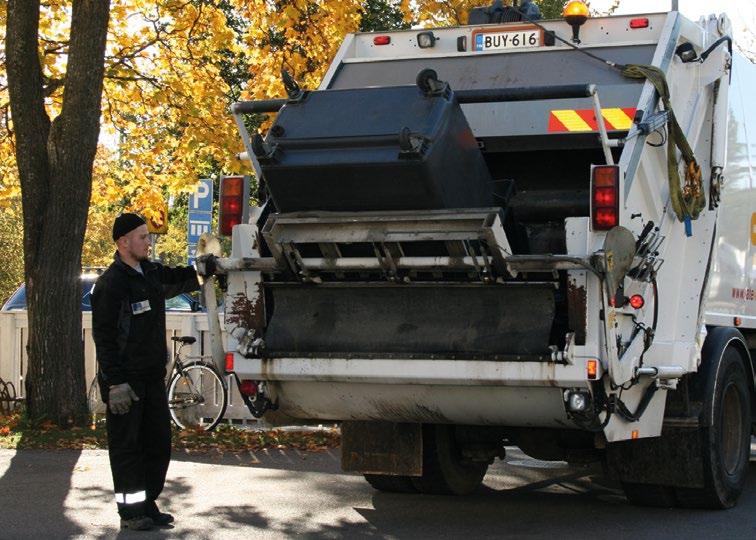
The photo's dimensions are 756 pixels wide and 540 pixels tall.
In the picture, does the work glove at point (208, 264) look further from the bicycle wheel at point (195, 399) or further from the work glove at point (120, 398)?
the bicycle wheel at point (195, 399)

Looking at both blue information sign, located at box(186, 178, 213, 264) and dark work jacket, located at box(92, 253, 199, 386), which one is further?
blue information sign, located at box(186, 178, 213, 264)

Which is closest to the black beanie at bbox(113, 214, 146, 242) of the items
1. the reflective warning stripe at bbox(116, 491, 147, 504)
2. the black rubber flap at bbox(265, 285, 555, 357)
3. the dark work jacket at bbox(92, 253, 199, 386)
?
the dark work jacket at bbox(92, 253, 199, 386)

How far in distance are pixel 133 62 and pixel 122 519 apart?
9.23 metres

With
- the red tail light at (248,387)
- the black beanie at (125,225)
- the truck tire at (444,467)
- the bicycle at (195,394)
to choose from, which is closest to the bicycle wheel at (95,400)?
the bicycle at (195,394)

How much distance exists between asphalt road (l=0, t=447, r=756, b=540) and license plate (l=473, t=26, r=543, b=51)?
2.81 metres

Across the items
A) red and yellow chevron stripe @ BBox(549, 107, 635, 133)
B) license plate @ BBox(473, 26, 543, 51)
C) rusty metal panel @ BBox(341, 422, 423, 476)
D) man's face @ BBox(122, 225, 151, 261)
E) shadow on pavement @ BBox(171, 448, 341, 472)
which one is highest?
license plate @ BBox(473, 26, 543, 51)

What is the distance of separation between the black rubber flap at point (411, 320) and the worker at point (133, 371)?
2.54 ft

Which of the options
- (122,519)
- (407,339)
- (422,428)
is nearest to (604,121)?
(407,339)

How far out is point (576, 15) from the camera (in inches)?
317

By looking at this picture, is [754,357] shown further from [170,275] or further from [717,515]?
[170,275]

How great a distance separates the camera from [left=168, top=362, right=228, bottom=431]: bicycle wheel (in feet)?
39.9

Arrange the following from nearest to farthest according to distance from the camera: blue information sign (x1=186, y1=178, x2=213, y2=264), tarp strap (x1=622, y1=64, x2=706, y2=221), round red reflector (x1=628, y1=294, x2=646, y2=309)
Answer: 1. round red reflector (x1=628, y1=294, x2=646, y2=309)
2. tarp strap (x1=622, y1=64, x2=706, y2=221)
3. blue information sign (x1=186, y1=178, x2=213, y2=264)

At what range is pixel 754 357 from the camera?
895 cm

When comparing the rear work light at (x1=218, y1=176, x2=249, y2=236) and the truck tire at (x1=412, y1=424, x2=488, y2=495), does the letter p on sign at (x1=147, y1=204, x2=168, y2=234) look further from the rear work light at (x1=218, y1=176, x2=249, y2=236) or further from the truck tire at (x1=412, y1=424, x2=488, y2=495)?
the rear work light at (x1=218, y1=176, x2=249, y2=236)
